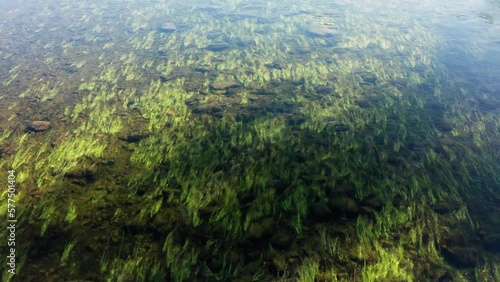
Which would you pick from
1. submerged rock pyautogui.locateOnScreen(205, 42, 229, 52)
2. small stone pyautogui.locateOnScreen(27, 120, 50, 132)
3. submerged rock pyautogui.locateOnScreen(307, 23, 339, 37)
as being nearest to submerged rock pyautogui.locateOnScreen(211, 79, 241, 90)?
submerged rock pyautogui.locateOnScreen(205, 42, 229, 52)

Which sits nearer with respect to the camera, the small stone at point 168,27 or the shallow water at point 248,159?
the shallow water at point 248,159

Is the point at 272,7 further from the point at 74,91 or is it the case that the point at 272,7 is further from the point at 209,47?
the point at 74,91

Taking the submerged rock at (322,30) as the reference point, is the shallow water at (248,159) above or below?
below

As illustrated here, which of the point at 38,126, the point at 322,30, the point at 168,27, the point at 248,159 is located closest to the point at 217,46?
the point at 168,27

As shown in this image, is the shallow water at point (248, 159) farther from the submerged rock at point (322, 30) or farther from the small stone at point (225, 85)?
the submerged rock at point (322, 30)

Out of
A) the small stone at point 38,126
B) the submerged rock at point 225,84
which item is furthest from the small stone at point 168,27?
the small stone at point 38,126

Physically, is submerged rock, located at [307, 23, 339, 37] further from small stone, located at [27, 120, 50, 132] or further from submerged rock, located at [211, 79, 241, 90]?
small stone, located at [27, 120, 50, 132]
